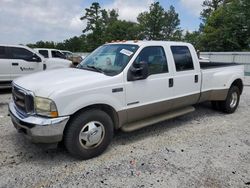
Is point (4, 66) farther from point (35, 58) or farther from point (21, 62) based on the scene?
point (35, 58)

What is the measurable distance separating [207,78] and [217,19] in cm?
3212

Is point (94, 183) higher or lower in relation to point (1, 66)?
lower

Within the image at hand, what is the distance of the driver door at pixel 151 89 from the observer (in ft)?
14.2

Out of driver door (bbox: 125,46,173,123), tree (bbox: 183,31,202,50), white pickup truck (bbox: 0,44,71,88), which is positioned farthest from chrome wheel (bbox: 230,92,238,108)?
tree (bbox: 183,31,202,50)

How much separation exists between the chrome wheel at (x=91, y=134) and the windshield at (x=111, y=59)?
0.87m

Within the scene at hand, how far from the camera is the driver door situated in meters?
4.34

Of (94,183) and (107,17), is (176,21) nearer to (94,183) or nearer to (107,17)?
(107,17)

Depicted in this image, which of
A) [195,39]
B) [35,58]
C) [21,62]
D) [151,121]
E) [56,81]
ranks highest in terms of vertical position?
[195,39]

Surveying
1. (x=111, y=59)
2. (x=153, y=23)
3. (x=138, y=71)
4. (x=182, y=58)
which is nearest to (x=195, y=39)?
(x=153, y=23)

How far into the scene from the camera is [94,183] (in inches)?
130

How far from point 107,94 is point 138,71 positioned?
694 mm

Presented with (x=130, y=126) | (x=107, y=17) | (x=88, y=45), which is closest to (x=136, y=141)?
(x=130, y=126)

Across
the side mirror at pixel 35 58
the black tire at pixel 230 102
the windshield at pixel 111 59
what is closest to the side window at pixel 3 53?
the side mirror at pixel 35 58

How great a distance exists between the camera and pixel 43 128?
3443 mm
